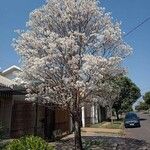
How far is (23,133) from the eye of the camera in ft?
80.9

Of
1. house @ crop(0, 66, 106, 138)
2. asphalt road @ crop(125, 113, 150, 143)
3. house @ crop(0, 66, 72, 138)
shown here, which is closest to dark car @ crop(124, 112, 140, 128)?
asphalt road @ crop(125, 113, 150, 143)

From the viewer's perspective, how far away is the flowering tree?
2014 centimetres

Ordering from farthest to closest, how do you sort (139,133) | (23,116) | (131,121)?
1. (131,121)
2. (139,133)
3. (23,116)

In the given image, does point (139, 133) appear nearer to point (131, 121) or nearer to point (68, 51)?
point (131, 121)

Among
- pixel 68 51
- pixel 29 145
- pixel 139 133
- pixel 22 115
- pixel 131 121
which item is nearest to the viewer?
pixel 29 145

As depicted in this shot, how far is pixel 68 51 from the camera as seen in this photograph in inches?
803

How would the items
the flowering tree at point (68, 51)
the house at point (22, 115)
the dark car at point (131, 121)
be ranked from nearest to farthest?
the flowering tree at point (68, 51) < the house at point (22, 115) < the dark car at point (131, 121)

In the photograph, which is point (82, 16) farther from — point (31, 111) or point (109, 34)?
point (31, 111)

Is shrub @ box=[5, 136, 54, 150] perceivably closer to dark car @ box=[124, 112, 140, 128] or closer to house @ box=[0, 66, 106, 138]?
house @ box=[0, 66, 106, 138]

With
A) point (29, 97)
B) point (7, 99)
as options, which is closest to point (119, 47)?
point (29, 97)

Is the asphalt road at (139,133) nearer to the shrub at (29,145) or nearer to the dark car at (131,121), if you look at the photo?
the dark car at (131,121)

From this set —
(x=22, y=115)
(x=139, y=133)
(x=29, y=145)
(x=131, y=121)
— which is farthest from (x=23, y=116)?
(x=131, y=121)

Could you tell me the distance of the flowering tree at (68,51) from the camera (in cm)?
2014

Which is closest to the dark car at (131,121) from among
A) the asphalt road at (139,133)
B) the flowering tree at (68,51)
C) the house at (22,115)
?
the asphalt road at (139,133)
